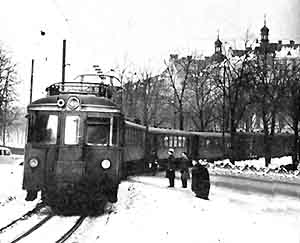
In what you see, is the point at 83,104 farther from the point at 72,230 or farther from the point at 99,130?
the point at 72,230

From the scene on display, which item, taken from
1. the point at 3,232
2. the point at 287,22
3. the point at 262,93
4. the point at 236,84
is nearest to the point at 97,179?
the point at 3,232

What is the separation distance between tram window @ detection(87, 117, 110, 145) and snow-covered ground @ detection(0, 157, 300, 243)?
1.71 metres

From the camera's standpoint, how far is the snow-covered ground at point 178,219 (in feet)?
27.9

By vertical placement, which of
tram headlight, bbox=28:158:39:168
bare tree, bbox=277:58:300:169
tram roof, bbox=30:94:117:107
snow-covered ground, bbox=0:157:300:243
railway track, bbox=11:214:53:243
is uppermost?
bare tree, bbox=277:58:300:169

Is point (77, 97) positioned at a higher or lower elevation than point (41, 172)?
higher

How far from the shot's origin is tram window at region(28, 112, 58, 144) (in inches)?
448

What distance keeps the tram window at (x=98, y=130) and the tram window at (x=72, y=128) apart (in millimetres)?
267

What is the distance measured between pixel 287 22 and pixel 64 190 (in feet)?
24.3

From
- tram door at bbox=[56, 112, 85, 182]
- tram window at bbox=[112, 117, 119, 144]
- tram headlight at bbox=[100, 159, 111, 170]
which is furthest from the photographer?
tram window at bbox=[112, 117, 119, 144]

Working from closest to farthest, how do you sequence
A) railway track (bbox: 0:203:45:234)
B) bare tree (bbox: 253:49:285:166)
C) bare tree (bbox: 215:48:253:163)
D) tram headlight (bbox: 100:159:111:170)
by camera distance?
railway track (bbox: 0:203:45:234)
tram headlight (bbox: 100:159:111:170)
bare tree (bbox: 253:49:285:166)
bare tree (bbox: 215:48:253:163)

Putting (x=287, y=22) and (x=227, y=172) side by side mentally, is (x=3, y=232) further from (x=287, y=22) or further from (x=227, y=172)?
(x=227, y=172)

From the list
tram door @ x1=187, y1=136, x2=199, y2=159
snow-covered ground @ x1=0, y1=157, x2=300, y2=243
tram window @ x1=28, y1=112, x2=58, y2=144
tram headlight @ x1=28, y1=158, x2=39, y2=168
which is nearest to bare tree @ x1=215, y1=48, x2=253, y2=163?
tram door @ x1=187, y1=136, x2=199, y2=159

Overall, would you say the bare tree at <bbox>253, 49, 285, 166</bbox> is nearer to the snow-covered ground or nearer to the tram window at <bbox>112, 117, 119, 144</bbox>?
the snow-covered ground

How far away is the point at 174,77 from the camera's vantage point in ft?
146
